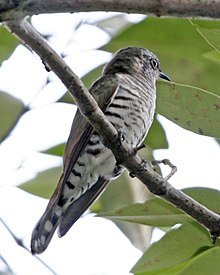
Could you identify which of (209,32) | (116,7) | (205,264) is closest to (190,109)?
(209,32)

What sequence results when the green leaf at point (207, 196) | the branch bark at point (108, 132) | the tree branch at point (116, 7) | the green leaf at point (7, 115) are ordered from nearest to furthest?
the tree branch at point (116, 7), the branch bark at point (108, 132), the green leaf at point (207, 196), the green leaf at point (7, 115)

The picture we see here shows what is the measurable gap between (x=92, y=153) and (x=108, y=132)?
130 centimetres

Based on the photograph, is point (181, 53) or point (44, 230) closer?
point (181, 53)

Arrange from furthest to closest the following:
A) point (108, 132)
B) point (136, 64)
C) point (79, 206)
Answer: point (136, 64)
point (79, 206)
point (108, 132)

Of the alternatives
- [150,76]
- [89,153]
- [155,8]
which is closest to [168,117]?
[89,153]

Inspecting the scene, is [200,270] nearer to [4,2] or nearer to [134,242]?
[134,242]

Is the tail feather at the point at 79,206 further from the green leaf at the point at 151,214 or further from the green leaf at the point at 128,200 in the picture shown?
the green leaf at the point at 151,214

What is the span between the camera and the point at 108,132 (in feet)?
8.76

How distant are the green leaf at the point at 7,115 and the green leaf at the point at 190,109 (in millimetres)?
682

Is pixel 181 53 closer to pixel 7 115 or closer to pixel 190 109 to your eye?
pixel 190 109

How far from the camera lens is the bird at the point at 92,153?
12.1 ft

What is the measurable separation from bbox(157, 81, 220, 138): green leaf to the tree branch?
1.03 meters

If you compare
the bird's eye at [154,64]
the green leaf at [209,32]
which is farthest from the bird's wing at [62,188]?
the green leaf at [209,32]

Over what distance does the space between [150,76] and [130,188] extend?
1.12m
